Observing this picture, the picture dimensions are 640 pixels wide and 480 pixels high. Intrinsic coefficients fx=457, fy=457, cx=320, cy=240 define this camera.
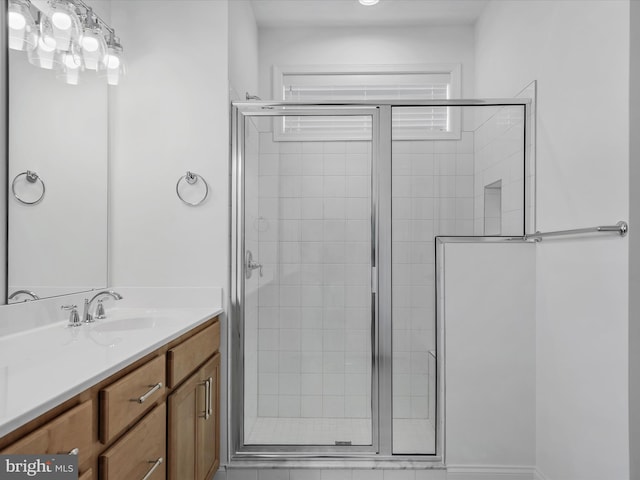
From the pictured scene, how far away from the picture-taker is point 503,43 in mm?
2689

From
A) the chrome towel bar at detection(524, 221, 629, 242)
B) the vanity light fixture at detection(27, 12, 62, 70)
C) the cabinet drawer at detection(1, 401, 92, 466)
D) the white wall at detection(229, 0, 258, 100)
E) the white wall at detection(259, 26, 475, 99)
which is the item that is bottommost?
the cabinet drawer at detection(1, 401, 92, 466)

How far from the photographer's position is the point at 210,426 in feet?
6.68

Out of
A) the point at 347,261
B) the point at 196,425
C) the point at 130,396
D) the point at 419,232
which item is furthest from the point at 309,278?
the point at 130,396

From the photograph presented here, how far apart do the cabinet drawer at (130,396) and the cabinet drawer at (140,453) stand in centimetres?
3

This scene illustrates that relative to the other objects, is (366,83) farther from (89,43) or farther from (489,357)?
(489,357)

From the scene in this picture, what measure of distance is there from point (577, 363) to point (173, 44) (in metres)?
2.35

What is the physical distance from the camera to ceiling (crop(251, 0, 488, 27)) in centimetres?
301

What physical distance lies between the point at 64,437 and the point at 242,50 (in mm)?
2315

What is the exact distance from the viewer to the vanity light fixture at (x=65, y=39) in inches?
64.0

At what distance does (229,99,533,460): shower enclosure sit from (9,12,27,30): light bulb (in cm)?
94

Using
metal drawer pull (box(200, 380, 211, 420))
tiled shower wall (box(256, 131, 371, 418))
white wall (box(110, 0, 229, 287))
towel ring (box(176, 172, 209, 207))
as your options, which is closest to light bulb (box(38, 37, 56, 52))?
white wall (box(110, 0, 229, 287))

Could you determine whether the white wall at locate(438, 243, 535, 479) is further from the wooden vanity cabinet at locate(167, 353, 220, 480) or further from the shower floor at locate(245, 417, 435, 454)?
the wooden vanity cabinet at locate(167, 353, 220, 480)

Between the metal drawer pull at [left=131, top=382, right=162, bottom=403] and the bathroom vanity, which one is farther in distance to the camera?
the metal drawer pull at [left=131, top=382, right=162, bottom=403]

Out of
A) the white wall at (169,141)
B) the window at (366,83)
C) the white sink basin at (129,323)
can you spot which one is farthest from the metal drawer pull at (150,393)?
the window at (366,83)
